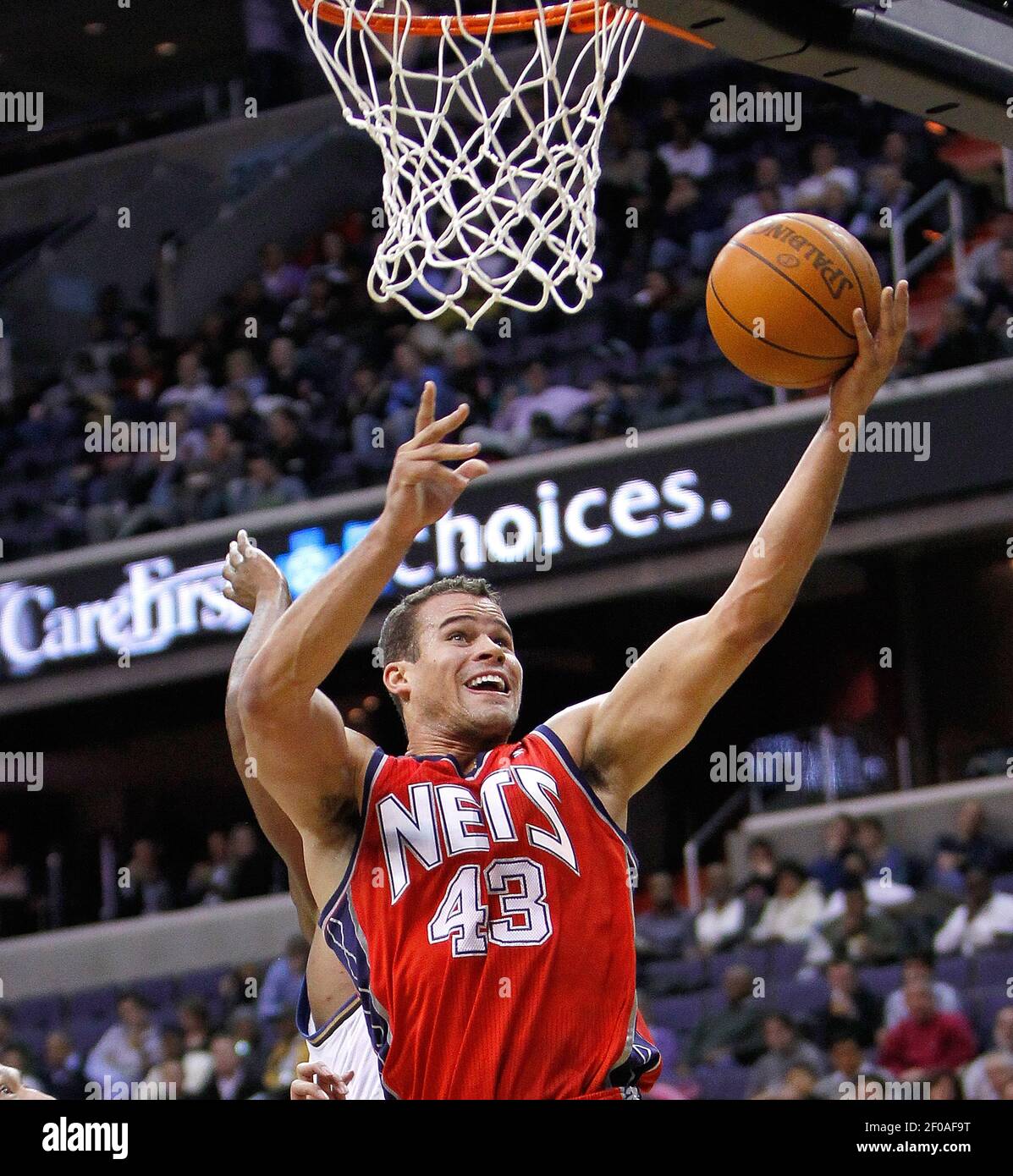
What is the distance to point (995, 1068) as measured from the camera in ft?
21.0

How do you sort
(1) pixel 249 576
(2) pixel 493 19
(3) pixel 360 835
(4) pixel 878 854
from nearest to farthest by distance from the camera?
1. (3) pixel 360 835
2. (1) pixel 249 576
3. (2) pixel 493 19
4. (4) pixel 878 854

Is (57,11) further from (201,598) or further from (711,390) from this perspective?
(711,390)

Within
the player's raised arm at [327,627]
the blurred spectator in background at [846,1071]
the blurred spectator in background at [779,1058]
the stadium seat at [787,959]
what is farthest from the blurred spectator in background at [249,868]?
the player's raised arm at [327,627]

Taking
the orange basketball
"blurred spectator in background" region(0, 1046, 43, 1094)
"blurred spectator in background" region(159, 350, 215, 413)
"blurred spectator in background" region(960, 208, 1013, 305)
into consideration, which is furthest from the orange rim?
"blurred spectator in background" region(159, 350, 215, 413)

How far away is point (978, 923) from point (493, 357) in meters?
4.14

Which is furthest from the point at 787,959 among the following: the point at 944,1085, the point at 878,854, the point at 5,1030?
the point at 5,1030

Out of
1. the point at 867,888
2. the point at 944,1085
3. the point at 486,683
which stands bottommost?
the point at 944,1085

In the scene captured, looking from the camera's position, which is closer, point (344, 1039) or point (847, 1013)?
point (344, 1039)

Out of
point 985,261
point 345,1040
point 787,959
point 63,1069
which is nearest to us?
point 345,1040

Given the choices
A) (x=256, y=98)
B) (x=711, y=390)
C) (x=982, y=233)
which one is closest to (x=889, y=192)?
(x=982, y=233)

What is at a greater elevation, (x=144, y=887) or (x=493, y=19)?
(x=493, y=19)

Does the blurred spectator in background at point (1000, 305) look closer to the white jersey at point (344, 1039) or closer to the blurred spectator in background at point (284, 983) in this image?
the blurred spectator in background at point (284, 983)

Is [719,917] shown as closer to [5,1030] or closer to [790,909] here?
[790,909]

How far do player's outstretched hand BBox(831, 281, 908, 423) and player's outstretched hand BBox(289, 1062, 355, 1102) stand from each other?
4.00ft
